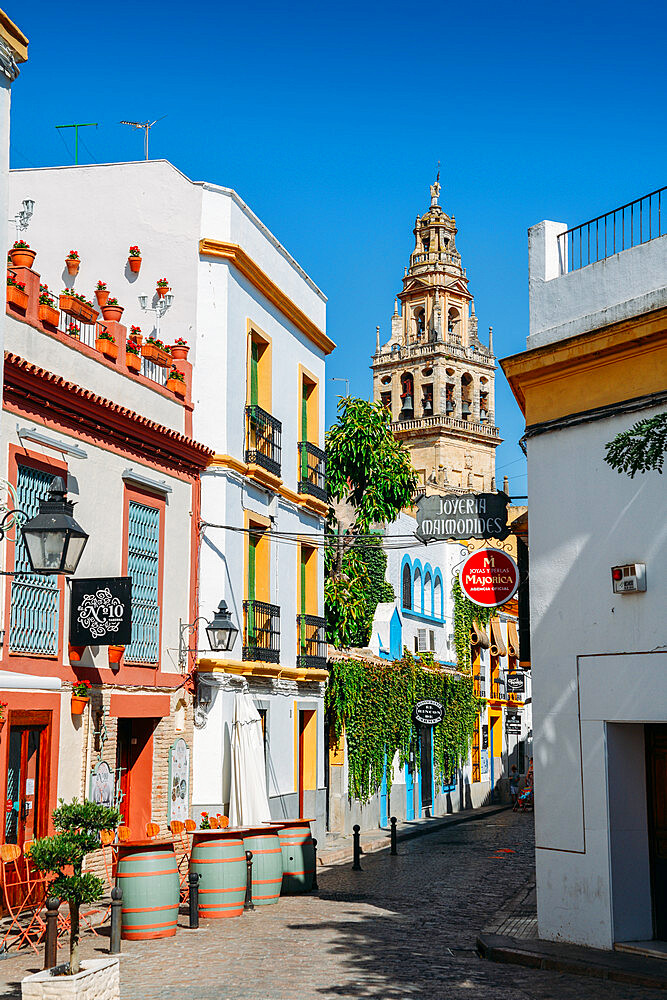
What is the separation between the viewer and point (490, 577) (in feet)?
46.5

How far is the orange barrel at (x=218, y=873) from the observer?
1350cm

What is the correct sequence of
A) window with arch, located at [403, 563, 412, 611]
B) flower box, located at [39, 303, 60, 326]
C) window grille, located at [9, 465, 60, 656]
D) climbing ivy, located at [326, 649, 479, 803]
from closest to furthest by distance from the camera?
window grille, located at [9, 465, 60, 656], flower box, located at [39, 303, 60, 326], climbing ivy, located at [326, 649, 479, 803], window with arch, located at [403, 563, 412, 611]

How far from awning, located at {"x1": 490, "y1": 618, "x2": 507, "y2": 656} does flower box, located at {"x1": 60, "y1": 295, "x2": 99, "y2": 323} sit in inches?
1139

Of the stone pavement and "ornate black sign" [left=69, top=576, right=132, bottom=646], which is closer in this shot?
the stone pavement

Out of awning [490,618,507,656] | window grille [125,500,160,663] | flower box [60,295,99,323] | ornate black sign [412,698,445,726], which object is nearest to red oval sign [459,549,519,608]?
window grille [125,500,160,663]

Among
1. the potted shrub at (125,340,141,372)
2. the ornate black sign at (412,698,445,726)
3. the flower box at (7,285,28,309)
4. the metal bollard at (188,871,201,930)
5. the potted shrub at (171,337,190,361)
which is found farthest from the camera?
the ornate black sign at (412,698,445,726)

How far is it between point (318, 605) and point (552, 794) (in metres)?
12.7

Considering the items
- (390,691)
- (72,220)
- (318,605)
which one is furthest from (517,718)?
(72,220)

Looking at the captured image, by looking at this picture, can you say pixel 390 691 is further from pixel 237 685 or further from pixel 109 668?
pixel 109 668

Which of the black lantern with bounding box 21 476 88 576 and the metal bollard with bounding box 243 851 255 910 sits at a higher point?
the black lantern with bounding box 21 476 88 576

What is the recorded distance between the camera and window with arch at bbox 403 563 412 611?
1340 inches

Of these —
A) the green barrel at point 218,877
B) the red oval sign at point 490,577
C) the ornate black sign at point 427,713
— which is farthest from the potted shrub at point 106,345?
the ornate black sign at point 427,713

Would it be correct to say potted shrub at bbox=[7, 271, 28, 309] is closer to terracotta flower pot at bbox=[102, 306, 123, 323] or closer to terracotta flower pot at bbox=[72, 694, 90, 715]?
terracotta flower pot at bbox=[102, 306, 123, 323]

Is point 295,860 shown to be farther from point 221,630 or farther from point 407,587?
point 407,587
